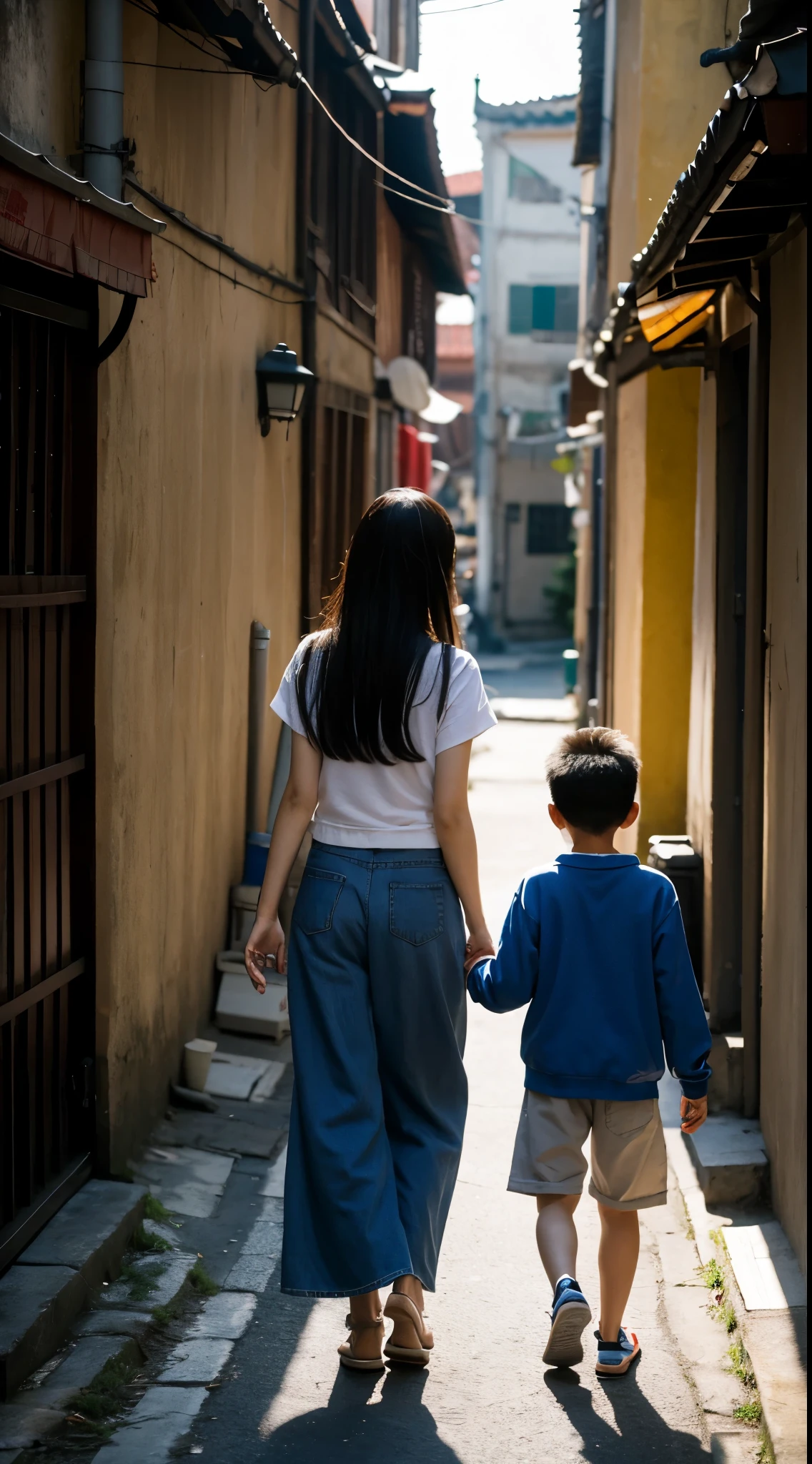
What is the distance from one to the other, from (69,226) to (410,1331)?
2.75 m

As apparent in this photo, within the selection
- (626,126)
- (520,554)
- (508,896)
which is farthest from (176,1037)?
(520,554)

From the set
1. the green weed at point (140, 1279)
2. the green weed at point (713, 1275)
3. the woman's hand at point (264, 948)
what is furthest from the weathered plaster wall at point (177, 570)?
the green weed at point (713, 1275)

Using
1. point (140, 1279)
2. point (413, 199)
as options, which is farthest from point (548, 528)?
point (140, 1279)

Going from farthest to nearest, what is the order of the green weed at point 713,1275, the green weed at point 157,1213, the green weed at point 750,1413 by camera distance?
the green weed at point 157,1213
the green weed at point 713,1275
the green weed at point 750,1413

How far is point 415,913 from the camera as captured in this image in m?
3.71

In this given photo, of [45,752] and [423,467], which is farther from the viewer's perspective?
[423,467]

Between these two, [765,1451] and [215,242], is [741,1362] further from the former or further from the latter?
[215,242]

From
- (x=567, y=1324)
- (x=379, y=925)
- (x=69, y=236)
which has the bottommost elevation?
(x=567, y=1324)

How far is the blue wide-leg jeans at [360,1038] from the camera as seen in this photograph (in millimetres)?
3693

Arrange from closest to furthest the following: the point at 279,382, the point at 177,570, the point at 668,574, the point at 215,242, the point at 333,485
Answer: the point at 177,570
the point at 215,242
the point at 279,382
the point at 668,574
the point at 333,485

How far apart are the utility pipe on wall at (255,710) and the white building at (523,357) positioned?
2786cm

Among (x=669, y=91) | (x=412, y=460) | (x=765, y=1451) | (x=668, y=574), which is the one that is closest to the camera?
(x=765, y=1451)

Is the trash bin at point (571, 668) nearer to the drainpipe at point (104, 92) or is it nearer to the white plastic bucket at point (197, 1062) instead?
the white plastic bucket at point (197, 1062)

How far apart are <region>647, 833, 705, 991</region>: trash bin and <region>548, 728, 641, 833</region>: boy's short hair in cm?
292
